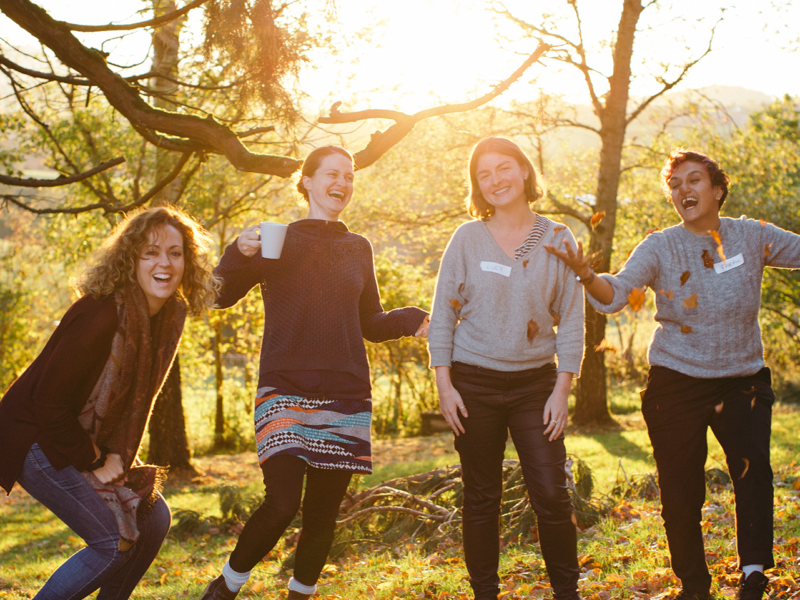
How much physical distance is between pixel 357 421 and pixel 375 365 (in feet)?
39.7

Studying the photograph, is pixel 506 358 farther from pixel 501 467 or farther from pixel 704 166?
pixel 704 166

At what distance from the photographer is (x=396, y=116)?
4785 mm

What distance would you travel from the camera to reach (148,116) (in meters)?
4.87

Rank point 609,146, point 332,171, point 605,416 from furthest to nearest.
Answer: point 605,416
point 609,146
point 332,171

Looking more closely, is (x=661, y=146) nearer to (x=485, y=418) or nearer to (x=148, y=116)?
(x=148, y=116)

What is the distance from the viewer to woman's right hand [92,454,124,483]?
255 cm

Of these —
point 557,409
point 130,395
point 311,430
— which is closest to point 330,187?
point 311,430

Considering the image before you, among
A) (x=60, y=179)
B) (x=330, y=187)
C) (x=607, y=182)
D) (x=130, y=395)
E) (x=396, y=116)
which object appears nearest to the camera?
(x=130, y=395)

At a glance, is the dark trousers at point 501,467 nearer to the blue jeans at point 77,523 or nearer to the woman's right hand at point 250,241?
the woman's right hand at point 250,241

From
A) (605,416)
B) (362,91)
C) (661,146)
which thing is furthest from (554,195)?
(362,91)

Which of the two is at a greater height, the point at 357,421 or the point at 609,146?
the point at 609,146

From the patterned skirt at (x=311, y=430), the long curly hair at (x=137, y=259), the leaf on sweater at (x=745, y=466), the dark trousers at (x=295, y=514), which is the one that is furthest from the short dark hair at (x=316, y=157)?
the leaf on sweater at (x=745, y=466)

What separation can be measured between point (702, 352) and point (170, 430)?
29.7 feet

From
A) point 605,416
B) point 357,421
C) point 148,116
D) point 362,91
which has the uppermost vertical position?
point 362,91
